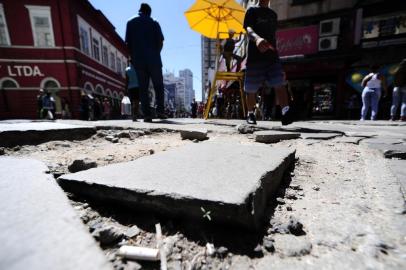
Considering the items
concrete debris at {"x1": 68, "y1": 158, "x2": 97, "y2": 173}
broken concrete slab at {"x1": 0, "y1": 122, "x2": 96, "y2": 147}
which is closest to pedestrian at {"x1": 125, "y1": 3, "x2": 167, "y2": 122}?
broken concrete slab at {"x1": 0, "y1": 122, "x2": 96, "y2": 147}

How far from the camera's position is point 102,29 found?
60.4 feet

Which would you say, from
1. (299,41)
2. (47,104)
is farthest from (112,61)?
(299,41)

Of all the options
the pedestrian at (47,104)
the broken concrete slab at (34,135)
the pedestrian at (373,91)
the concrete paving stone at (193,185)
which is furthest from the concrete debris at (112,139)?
the pedestrian at (47,104)

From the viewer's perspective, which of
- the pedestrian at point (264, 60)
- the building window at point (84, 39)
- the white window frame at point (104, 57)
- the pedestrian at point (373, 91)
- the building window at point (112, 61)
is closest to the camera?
the pedestrian at point (264, 60)

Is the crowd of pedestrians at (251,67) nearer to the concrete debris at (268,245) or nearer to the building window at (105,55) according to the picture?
the concrete debris at (268,245)

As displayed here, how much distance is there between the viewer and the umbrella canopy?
552cm

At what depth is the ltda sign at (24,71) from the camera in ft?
42.5

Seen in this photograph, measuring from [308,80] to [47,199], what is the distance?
12.9 m

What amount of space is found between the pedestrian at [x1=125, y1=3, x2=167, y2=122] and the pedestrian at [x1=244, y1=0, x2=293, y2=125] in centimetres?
164

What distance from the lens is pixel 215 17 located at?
5723mm

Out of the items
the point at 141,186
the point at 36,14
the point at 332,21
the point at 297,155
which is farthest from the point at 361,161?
the point at 36,14

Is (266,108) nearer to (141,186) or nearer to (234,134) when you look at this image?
(234,134)

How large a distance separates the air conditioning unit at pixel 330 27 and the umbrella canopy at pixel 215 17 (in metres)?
6.39

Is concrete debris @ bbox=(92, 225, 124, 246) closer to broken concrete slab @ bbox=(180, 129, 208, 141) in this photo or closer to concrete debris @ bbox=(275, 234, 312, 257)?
concrete debris @ bbox=(275, 234, 312, 257)
